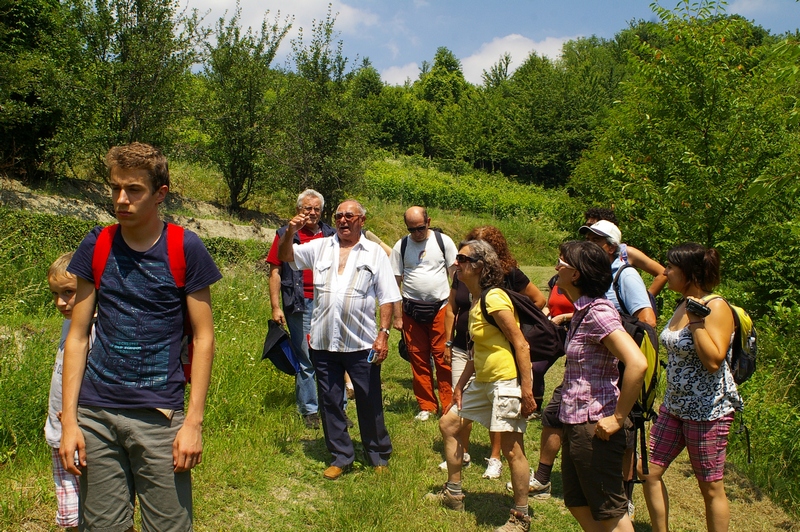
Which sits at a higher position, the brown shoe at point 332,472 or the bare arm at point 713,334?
the bare arm at point 713,334

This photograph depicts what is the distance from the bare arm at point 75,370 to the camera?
2.47 metres

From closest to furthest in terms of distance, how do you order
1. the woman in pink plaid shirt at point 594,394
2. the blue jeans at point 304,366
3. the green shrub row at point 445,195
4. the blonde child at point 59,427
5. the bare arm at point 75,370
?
1. the bare arm at point 75,370
2. the blonde child at point 59,427
3. the woman in pink plaid shirt at point 594,394
4. the blue jeans at point 304,366
5. the green shrub row at point 445,195

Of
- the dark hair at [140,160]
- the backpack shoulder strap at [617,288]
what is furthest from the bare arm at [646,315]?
the dark hair at [140,160]

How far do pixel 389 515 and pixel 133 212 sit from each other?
2633 mm

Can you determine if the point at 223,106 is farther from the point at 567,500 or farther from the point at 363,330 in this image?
the point at 567,500

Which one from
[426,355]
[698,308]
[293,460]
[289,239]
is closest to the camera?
[698,308]

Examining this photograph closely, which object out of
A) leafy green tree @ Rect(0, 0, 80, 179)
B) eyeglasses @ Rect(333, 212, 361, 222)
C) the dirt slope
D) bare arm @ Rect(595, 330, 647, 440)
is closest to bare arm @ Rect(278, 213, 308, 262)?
eyeglasses @ Rect(333, 212, 361, 222)

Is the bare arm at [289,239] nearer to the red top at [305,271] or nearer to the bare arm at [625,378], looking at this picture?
the red top at [305,271]

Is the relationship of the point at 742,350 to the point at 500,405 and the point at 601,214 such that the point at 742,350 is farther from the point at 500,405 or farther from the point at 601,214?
the point at 601,214

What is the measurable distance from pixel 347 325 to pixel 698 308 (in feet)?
7.85

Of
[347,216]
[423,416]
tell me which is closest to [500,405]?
[347,216]

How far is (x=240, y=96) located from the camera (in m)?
17.8

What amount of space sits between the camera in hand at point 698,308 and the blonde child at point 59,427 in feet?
10.3

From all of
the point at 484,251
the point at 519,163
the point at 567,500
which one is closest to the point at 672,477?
the point at 567,500
